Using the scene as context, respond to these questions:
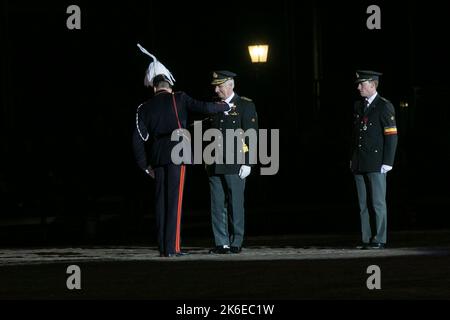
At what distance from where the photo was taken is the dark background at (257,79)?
109 feet

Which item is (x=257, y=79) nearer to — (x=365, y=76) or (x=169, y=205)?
(x=365, y=76)

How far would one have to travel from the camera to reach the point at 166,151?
1562cm

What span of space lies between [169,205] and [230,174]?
0.92m

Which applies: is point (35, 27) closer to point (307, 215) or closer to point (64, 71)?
point (64, 71)

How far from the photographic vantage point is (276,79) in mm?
36250

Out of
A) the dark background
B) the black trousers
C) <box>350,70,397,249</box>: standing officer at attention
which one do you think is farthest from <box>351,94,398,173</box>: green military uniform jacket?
the dark background

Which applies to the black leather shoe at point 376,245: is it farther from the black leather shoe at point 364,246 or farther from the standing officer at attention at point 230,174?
the standing officer at attention at point 230,174

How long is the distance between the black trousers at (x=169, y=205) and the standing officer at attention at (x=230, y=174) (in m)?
0.68

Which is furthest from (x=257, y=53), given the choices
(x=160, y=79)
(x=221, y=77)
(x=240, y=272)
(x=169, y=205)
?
(x=240, y=272)

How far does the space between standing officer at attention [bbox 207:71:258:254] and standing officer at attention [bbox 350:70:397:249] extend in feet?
4.03

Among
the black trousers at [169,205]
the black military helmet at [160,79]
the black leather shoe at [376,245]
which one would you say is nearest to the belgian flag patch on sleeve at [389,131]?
the black leather shoe at [376,245]

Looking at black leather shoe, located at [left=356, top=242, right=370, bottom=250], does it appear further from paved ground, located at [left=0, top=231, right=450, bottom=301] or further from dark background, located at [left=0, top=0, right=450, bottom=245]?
dark background, located at [left=0, top=0, right=450, bottom=245]

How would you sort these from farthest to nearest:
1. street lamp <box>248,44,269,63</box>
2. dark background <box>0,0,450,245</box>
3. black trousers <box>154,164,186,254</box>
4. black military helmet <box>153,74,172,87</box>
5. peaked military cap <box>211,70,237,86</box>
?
dark background <box>0,0,450,245</box>, street lamp <box>248,44,269,63</box>, peaked military cap <box>211,70,237,86</box>, black military helmet <box>153,74,172,87</box>, black trousers <box>154,164,186,254</box>

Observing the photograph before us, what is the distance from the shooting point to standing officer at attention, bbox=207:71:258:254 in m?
16.1
